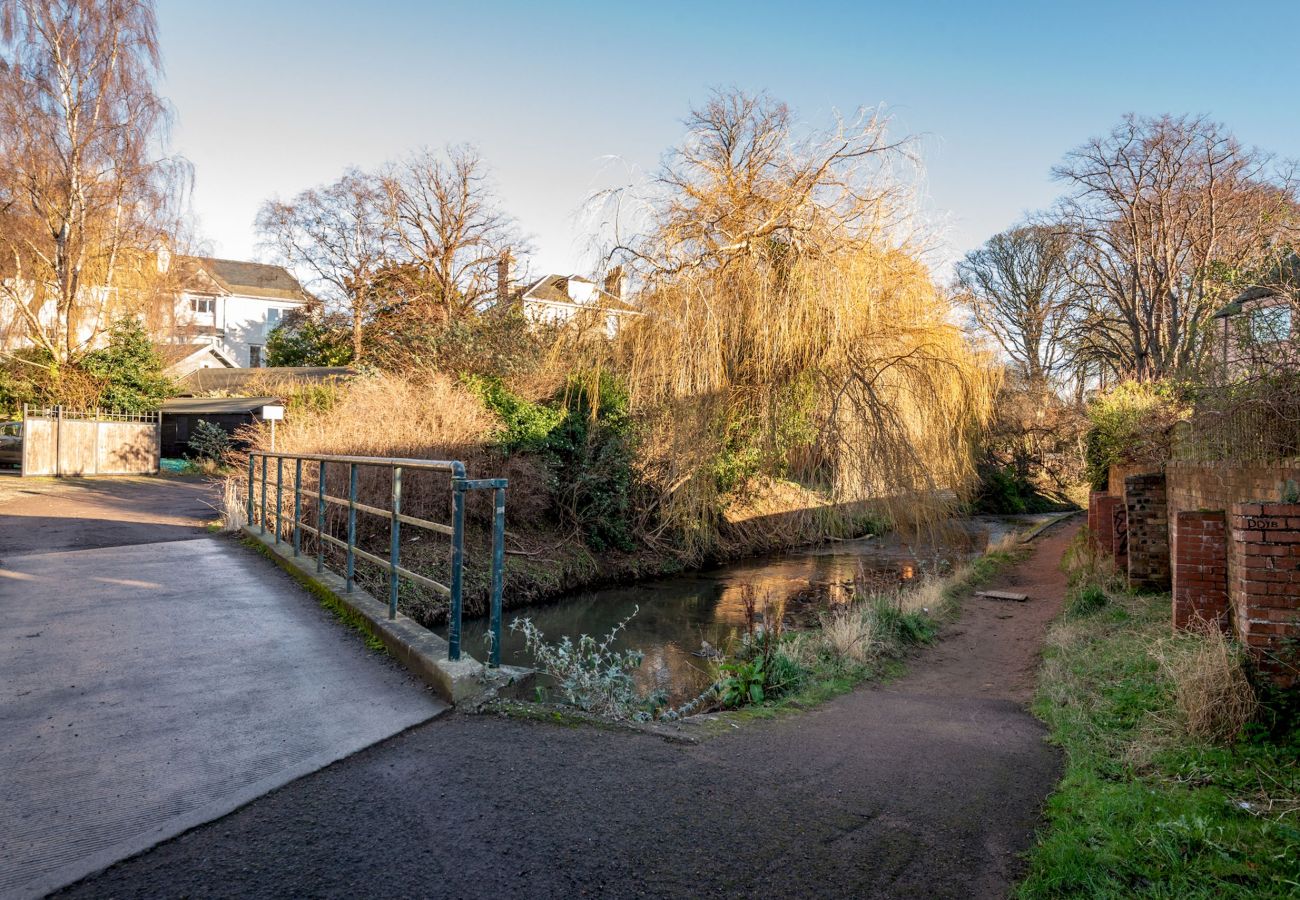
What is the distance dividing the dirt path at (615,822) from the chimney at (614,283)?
7.63 metres

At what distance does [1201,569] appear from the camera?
5.74 metres

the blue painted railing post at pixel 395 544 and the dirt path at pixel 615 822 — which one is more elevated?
the blue painted railing post at pixel 395 544

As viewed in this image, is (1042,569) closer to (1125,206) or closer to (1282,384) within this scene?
(1282,384)

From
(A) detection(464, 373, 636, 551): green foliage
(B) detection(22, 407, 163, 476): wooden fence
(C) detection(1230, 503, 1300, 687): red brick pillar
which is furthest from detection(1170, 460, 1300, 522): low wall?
(B) detection(22, 407, 163, 476): wooden fence

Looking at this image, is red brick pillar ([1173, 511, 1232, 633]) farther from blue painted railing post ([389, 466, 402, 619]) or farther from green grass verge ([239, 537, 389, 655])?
green grass verge ([239, 537, 389, 655])

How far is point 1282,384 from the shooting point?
543cm

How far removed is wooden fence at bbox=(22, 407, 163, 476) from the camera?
21234mm

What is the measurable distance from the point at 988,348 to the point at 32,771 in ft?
36.6

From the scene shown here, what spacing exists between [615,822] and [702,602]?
33.0 ft

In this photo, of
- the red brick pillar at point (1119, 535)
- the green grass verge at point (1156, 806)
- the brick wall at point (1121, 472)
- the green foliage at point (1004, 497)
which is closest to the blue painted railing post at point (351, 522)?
the green grass verge at point (1156, 806)

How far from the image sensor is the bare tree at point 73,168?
2170 centimetres

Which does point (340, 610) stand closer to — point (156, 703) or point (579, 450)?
point (156, 703)

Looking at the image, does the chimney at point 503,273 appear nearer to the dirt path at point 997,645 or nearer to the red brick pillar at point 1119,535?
the dirt path at point 997,645

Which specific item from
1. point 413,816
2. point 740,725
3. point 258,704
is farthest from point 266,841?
point 740,725
